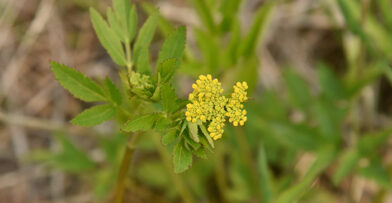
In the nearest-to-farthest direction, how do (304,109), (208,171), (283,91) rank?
(304,109)
(208,171)
(283,91)

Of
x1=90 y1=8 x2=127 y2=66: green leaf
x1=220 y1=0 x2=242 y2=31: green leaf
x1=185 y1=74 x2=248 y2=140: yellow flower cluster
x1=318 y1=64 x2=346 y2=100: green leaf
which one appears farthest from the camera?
x1=318 y1=64 x2=346 y2=100: green leaf

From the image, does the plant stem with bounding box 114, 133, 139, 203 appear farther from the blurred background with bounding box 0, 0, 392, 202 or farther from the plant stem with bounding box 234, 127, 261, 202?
the plant stem with bounding box 234, 127, 261, 202

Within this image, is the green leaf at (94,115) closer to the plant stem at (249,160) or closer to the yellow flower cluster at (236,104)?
the yellow flower cluster at (236,104)

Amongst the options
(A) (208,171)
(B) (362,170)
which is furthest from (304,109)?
(A) (208,171)

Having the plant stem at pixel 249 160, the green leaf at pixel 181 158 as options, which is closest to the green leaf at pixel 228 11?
the plant stem at pixel 249 160

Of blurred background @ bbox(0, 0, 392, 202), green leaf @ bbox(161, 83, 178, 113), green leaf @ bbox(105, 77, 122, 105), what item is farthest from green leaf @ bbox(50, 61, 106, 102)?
blurred background @ bbox(0, 0, 392, 202)

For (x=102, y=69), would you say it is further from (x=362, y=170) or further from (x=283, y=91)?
(x=362, y=170)
